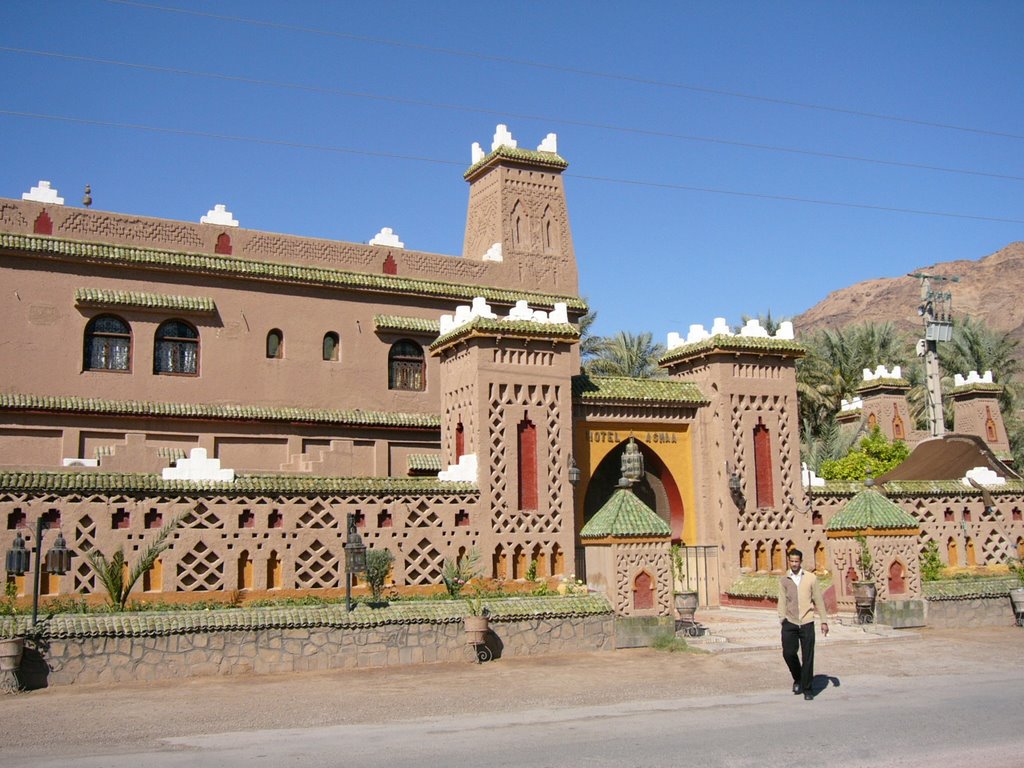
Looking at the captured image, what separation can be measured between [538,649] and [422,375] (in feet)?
35.1

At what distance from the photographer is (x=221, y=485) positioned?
17.0 metres

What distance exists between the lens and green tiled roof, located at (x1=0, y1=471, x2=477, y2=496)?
1593 cm

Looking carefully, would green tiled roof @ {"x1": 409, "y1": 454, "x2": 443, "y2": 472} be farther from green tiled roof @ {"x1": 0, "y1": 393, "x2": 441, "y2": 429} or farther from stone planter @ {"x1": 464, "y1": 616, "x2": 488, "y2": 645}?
stone planter @ {"x1": 464, "y1": 616, "x2": 488, "y2": 645}

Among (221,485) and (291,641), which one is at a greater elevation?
(221,485)

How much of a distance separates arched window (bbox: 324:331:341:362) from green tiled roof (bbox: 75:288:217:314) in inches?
106

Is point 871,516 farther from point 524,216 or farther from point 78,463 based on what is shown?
point 78,463

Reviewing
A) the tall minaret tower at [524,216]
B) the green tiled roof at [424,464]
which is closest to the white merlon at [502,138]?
the tall minaret tower at [524,216]

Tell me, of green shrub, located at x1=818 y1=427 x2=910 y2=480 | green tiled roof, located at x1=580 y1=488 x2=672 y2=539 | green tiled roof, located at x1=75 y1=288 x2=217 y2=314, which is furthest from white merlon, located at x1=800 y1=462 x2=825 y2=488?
green tiled roof, located at x1=75 y1=288 x2=217 y2=314

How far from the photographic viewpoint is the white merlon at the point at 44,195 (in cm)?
2273

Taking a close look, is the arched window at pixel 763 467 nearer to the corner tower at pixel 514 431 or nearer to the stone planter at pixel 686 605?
the corner tower at pixel 514 431

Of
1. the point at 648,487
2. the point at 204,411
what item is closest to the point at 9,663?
the point at 204,411

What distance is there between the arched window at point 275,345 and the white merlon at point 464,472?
263 inches

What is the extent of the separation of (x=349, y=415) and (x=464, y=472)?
5.67 meters

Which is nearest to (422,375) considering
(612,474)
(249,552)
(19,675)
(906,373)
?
(612,474)
